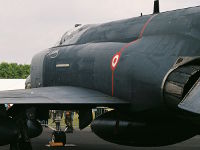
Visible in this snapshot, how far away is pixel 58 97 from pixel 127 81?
1.60m

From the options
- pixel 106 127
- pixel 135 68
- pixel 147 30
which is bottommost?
pixel 106 127

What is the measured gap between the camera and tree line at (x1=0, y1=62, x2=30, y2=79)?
11994 cm

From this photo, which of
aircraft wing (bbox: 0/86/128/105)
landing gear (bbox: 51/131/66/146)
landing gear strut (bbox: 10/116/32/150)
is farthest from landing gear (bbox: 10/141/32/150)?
landing gear (bbox: 51/131/66/146)

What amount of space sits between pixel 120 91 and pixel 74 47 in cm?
266

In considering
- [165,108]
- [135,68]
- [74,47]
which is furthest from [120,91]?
[74,47]

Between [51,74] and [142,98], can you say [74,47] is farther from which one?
[142,98]

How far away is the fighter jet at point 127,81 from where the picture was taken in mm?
9641

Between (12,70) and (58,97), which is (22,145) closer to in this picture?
(58,97)

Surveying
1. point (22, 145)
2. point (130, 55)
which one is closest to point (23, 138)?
point (22, 145)

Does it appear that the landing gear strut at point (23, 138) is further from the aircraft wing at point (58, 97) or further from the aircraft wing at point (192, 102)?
the aircraft wing at point (192, 102)

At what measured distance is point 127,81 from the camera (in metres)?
10.4

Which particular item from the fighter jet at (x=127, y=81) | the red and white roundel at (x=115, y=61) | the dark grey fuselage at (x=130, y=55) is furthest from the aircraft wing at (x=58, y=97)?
the red and white roundel at (x=115, y=61)

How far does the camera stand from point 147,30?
1106 cm

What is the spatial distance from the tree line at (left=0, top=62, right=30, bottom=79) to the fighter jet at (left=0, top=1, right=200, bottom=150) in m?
109
